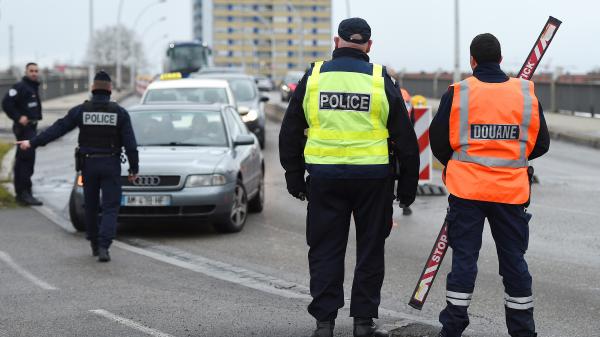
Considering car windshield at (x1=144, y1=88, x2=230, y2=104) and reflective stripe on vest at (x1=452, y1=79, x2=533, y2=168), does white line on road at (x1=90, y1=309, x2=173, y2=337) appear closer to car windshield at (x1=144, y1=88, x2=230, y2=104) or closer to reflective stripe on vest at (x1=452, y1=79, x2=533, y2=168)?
reflective stripe on vest at (x1=452, y1=79, x2=533, y2=168)

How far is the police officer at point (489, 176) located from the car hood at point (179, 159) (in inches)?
212

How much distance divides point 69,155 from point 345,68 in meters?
16.7

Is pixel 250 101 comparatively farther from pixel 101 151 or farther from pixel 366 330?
pixel 366 330

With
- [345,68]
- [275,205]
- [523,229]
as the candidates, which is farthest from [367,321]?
[275,205]

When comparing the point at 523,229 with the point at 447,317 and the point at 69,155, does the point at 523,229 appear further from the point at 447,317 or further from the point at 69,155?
the point at 69,155

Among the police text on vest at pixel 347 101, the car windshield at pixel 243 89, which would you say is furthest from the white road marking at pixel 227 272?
the car windshield at pixel 243 89

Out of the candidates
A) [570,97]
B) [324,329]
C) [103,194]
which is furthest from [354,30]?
[570,97]

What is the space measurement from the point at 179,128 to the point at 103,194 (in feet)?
9.36

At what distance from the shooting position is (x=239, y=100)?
23188 millimetres

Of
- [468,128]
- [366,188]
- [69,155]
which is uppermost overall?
[468,128]

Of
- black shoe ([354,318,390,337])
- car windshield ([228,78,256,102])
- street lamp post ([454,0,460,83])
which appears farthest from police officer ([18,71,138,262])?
street lamp post ([454,0,460,83])

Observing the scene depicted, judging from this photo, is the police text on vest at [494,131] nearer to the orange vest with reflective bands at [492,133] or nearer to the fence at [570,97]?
the orange vest with reflective bands at [492,133]

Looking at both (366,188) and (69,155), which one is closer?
(366,188)

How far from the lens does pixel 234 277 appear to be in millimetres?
8508
